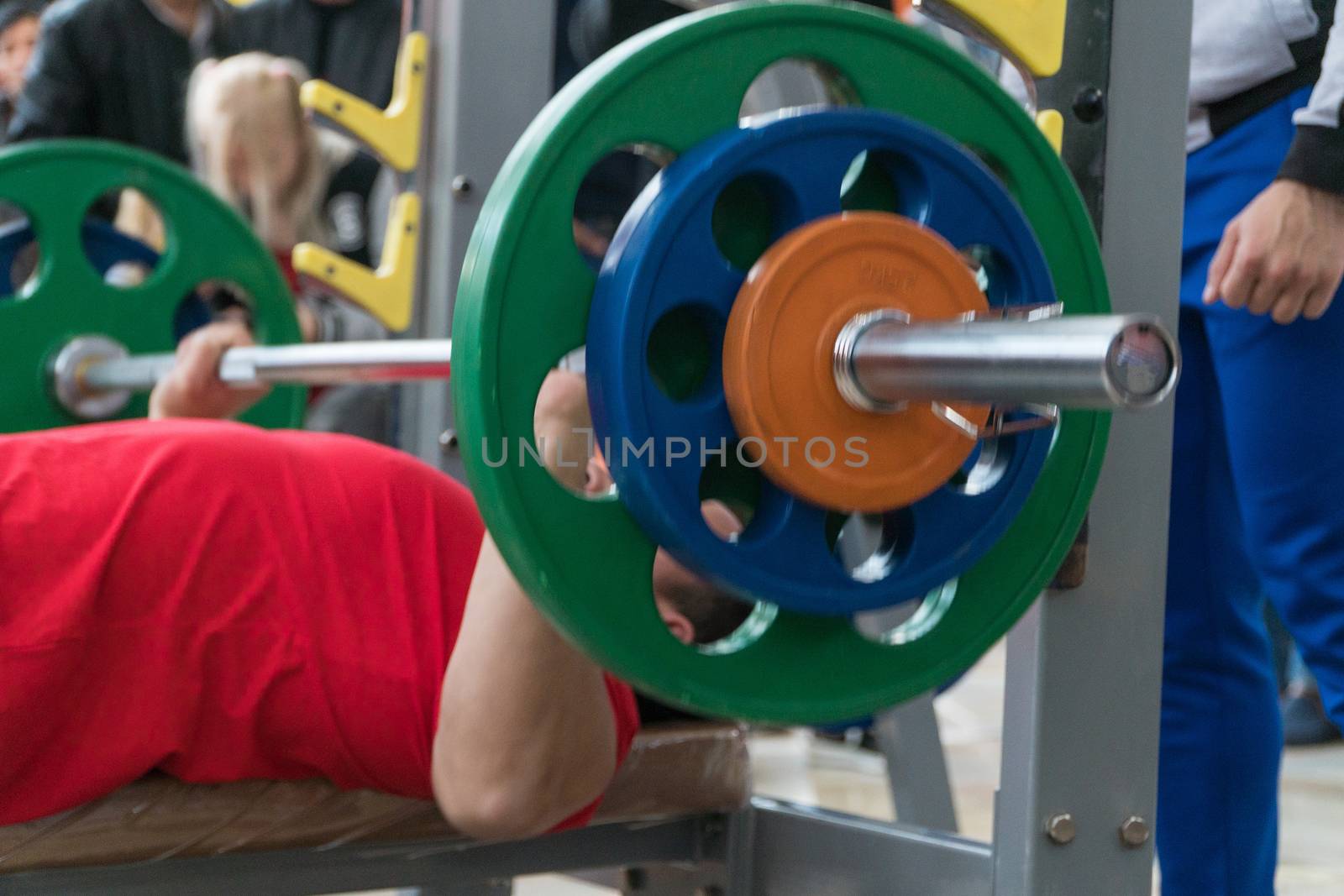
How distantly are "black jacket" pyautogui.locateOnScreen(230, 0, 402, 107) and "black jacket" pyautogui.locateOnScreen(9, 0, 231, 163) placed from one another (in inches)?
4.8

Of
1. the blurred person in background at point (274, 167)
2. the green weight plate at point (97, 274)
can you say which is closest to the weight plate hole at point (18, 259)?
the green weight plate at point (97, 274)

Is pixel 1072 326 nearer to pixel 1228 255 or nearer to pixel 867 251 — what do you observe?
pixel 867 251

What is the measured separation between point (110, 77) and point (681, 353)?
76.9 inches

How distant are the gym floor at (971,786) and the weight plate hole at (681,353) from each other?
139 centimetres

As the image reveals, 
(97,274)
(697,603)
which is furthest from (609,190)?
(697,603)

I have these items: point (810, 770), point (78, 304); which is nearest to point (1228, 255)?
point (78, 304)

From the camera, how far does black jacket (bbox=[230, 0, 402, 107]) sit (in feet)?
8.39

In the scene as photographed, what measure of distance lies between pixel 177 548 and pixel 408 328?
76 centimetres

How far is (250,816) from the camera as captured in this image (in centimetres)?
112

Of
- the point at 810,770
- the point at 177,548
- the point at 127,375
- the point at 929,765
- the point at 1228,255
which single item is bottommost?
the point at 810,770

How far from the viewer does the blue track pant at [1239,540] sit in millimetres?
1104

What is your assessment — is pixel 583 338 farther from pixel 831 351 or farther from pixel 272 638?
pixel 272 638

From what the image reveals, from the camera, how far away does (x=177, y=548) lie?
1109mm

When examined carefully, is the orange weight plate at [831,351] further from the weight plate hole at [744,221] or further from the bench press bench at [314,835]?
the bench press bench at [314,835]
